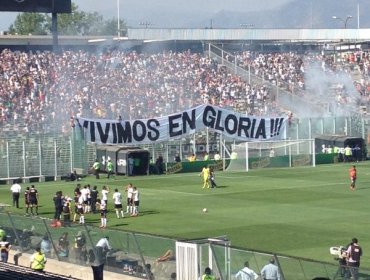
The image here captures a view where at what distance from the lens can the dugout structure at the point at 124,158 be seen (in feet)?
202

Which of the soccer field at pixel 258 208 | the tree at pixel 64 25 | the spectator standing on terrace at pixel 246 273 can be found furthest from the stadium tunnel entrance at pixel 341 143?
the tree at pixel 64 25

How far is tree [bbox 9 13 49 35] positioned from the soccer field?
96.7 m

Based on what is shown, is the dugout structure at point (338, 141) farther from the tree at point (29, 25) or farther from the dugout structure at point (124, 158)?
the tree at point (29, 25)

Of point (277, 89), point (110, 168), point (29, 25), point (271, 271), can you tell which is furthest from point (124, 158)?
point (29, 25)

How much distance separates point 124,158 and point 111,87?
21.7 m

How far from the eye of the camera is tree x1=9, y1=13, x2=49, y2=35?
15662cm

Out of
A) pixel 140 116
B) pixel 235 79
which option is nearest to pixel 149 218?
pixel 140 116

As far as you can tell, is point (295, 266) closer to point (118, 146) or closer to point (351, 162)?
point (118, 146)

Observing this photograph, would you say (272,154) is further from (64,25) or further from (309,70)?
(64,25)

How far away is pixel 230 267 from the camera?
79.8ft

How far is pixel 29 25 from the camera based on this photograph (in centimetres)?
15775

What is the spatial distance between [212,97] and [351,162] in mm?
18241

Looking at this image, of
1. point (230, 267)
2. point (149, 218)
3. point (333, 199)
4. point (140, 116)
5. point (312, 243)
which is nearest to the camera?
point (230, 267)

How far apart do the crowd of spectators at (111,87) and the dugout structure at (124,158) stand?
1062 centimetres
